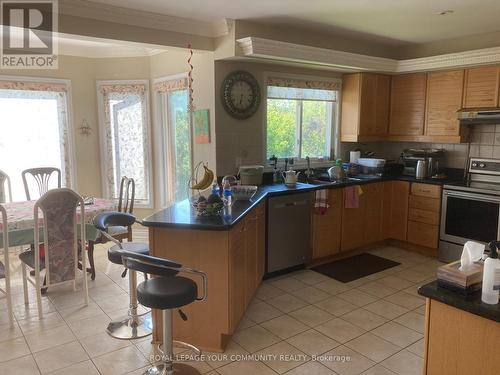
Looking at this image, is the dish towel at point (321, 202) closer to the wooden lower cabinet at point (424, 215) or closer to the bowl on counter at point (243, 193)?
the bowl on counter at point (243, 193)

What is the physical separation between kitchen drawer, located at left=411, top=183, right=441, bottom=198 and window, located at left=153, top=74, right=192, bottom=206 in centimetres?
272

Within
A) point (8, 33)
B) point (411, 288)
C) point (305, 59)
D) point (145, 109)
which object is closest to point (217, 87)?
point (305, 59)

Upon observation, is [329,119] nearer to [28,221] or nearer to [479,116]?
[479,116]

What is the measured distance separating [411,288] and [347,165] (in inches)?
70.4

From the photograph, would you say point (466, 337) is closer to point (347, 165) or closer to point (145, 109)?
point (347, 165)

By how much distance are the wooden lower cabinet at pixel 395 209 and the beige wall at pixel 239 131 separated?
5.55 ft

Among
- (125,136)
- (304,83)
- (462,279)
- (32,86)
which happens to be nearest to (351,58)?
(304,83)

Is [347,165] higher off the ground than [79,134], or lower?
lower

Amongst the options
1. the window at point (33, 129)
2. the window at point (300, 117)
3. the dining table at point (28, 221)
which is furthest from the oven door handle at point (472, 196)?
the window at point (33, 129)

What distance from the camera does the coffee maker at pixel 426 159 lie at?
4852 mm

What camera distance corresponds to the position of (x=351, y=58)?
14.6 feet

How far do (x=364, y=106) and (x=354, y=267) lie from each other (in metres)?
2.02

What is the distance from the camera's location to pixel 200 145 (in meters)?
4.22

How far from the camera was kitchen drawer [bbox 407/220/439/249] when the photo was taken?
4.58 metres
